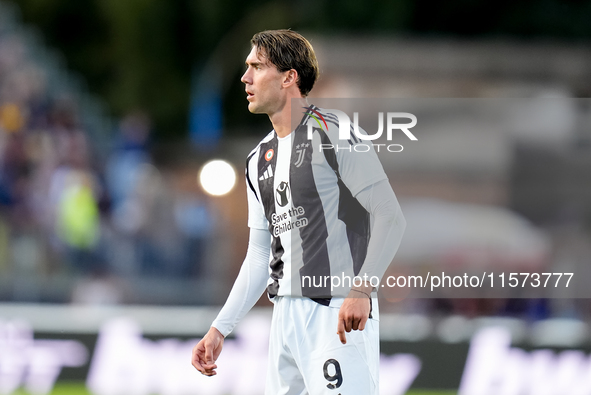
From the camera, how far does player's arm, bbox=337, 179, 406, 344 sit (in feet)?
11.0

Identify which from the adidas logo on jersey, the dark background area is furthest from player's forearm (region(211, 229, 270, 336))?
the dark background area

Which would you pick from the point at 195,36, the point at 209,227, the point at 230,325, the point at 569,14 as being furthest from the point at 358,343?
the point at 195,36

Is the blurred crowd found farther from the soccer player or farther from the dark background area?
the dark background area

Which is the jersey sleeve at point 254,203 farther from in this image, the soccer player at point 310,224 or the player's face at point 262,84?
the player's face at point 262,84

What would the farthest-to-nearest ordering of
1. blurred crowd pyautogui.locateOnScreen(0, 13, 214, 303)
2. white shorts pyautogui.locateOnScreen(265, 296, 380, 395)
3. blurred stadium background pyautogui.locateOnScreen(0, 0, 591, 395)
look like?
blurred crowd pyautogui.locateOnScreen(0, 13, 214, 303)
blurred stadium background pyautogui.locateOnScreen(0, 0, 591, 395)
white shorts pyautogui.locateOnScreen(265, 296, 380, 395)

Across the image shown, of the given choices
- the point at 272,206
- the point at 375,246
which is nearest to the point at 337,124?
the point at 272,206

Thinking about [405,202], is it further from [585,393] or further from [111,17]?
[111,17]

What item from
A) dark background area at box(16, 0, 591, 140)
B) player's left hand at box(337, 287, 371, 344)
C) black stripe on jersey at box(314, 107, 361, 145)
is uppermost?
dark background area at box(16, 0, 591, 140)

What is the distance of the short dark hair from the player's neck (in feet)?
0.20

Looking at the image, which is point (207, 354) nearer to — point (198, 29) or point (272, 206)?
point (272, 206)

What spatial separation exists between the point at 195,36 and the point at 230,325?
2880 cm

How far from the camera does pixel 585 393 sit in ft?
22.7

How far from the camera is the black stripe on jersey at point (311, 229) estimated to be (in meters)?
3.67

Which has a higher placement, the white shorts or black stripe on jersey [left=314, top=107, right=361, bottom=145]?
black stripe on jersey [left=314, top=107, right=361, bottom=145]
